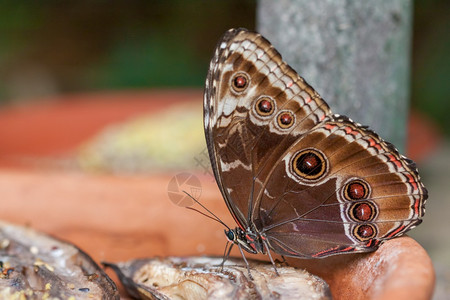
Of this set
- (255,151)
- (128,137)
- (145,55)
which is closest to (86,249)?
(255,151)

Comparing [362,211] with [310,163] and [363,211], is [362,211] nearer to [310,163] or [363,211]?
[363,211]

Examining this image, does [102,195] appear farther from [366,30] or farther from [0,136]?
[0,136]

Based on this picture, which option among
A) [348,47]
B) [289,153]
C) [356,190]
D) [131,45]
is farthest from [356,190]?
[131,45]

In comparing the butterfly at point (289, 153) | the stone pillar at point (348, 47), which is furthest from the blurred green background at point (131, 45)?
the butterfly at point (289, 153)

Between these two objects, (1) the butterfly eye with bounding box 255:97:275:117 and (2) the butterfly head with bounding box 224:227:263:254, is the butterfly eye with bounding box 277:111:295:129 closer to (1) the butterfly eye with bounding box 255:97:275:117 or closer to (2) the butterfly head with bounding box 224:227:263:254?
(1) the butterfly eye with bounding box 255:97:275:117

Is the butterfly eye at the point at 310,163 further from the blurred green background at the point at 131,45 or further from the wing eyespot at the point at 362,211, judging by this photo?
the blurred green background at the point at 131,45

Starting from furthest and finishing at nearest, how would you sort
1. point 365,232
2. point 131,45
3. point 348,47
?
1. point 131,45
2. point 348,47
3. point 365,232
